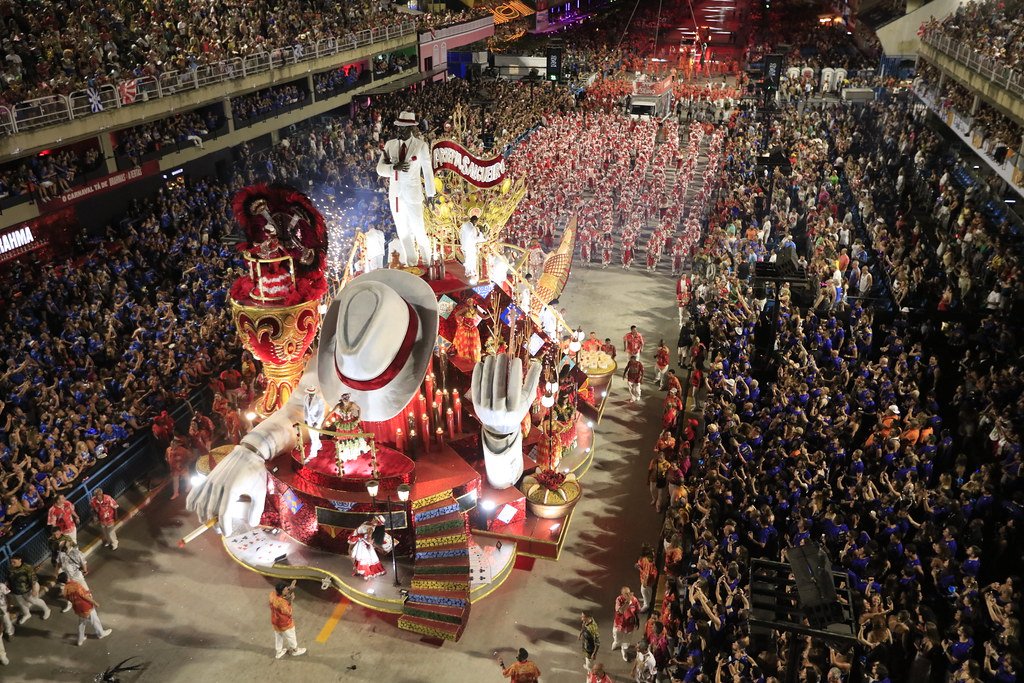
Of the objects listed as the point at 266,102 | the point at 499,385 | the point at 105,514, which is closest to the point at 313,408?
the point at 499,385

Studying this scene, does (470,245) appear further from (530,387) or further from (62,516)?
(62,516)

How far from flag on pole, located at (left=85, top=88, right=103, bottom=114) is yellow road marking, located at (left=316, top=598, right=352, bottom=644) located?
1449 centimetres

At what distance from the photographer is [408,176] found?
14.5 meters

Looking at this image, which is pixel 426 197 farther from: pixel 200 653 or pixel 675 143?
pixel 675 143

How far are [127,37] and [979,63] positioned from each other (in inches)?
1024

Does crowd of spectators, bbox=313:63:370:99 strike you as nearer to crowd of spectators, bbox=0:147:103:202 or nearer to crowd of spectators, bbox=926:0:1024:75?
crowd of spectators, bbox=0:147:103:202

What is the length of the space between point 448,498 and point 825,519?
5.39 meters

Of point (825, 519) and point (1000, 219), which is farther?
point (1000, 219)

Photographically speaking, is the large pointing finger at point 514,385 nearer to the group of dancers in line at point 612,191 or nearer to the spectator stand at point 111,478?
the spectator stand at point 111,478

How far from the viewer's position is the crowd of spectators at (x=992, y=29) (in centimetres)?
2469

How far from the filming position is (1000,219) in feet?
78.0

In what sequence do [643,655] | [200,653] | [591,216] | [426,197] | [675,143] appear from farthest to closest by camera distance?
[675,143] < [591,216] < [426,197] < [200,653] < [643,655]

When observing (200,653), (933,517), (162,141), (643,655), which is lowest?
(200,653)

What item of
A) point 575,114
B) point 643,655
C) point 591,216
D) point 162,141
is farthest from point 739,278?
point 575,114
